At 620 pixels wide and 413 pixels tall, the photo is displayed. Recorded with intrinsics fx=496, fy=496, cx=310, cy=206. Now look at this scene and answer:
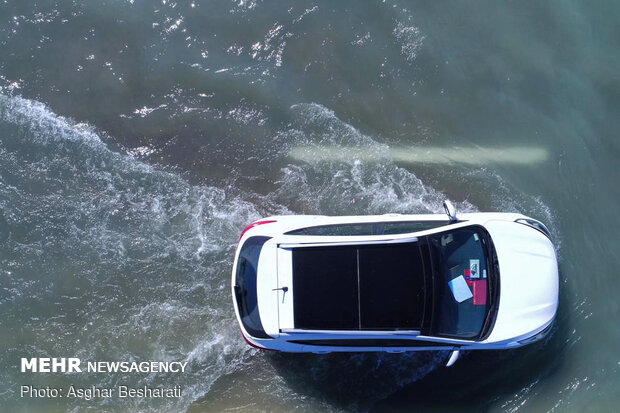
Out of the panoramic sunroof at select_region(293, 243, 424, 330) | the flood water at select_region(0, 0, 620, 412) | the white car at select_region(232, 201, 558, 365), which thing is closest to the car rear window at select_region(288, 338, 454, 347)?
the white car at select_region(232, 201, 558, 365)

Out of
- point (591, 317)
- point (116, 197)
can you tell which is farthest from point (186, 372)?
point (591, 317)

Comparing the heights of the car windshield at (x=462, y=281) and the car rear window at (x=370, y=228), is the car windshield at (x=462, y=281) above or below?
below

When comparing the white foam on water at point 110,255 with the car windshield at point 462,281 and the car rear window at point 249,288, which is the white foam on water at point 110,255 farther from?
the car windshield at point 462,281

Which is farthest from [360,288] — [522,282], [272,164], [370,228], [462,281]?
[272,164]

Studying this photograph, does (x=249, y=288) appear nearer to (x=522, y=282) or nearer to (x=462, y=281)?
(x=462, y=281)

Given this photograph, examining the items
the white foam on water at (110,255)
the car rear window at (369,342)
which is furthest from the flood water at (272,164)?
the car rear window at (369,342)

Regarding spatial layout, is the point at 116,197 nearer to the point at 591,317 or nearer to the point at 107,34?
the point at 107,34
